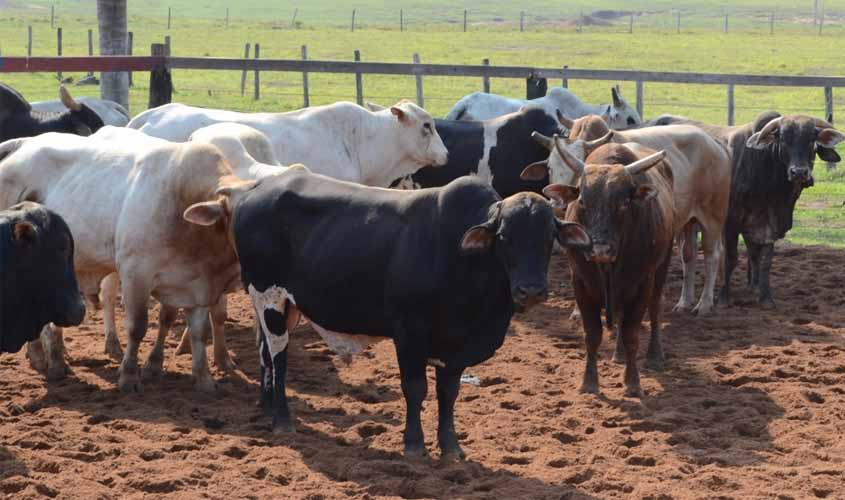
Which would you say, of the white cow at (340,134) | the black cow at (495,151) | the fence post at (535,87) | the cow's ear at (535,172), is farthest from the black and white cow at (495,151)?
the fence post at (535,87)

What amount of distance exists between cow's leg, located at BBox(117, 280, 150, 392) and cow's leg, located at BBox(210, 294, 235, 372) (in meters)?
0.54

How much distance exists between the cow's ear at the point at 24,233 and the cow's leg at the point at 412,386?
1.87 meters

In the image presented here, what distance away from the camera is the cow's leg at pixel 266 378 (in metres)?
7.24

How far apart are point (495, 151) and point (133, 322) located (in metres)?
5.09

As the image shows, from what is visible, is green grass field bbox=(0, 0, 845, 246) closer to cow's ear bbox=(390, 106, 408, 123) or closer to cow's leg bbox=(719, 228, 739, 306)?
cow's leg bbox=(719, 228, 739, 306)

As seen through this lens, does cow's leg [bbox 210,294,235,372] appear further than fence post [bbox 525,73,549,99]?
No

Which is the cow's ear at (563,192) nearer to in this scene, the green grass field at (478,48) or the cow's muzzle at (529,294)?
the cow's muzzle at (529,294)

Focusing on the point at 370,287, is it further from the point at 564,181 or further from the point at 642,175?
the point at 564,181

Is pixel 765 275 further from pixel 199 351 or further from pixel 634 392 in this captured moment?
pixel 199 351

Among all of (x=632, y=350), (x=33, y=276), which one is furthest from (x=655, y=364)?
(x=33, y=276)

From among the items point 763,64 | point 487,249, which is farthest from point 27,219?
point 763,64

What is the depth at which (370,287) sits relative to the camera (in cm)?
659

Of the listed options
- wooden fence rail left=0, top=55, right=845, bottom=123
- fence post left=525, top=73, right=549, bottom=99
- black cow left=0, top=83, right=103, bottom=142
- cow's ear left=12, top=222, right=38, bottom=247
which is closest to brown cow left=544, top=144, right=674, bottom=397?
cow's ear left=12, top=222, right=38, bottom=247

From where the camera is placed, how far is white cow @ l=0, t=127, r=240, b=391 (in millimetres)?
7828
